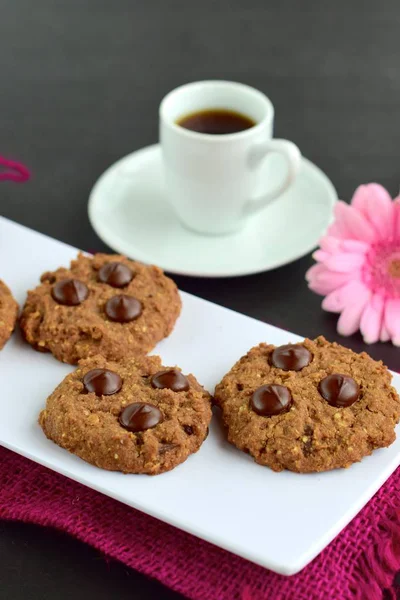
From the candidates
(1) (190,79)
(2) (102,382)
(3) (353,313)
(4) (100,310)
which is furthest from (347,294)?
(1) (190,79)

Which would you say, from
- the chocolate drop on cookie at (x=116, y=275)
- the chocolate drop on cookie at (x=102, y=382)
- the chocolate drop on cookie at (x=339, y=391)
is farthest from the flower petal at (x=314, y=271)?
the chocolate drop on cookie at (x=102, y=382)

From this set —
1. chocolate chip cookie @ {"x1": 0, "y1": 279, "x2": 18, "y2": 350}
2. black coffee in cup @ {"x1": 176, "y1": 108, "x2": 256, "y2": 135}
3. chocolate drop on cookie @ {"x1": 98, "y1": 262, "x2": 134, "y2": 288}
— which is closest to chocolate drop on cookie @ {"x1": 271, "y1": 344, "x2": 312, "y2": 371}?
chocolate drop on cookie @ {"x1": 98, "y1": 262, "x2": 134, "y2": 288}

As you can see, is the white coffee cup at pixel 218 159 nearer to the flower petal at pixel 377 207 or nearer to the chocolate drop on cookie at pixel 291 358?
the flower petal at pixel 377 207

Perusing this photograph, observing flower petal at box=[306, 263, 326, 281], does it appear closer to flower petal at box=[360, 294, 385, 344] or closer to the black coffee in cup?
flower petal at box=[360, 294, 385, 344]

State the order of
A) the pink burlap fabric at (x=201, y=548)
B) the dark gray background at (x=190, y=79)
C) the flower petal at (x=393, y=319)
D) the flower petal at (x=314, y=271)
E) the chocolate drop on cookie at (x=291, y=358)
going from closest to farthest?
the pink burlap fabric at (x=201, y=548), the chocolate drop on cookie at (x=291, y=358), the flower petal at (x=393, y=319), the flower petal at (x=314, y=271), the dark gray background at (x=190, y=79)

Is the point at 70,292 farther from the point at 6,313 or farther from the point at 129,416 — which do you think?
the point at 129,416

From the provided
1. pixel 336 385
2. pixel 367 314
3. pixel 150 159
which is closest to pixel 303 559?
pixel 336 385
